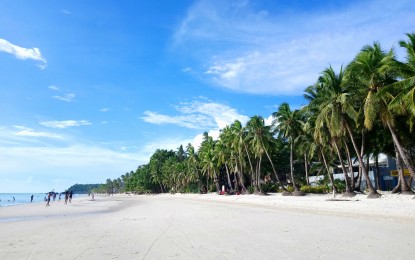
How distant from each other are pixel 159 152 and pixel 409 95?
4187 inches

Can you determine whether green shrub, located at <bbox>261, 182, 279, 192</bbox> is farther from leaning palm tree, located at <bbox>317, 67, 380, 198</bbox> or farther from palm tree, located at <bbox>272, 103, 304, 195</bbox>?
leaning palm tree, located at <bbox>317, 67, 380, 198</bbox>

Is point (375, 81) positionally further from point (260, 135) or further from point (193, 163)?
point (193, 163)

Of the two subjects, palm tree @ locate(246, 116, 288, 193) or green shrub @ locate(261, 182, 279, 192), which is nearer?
palm tree @ locate(246, 116, 288, 193)

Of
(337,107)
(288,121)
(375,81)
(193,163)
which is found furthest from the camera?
(193,163)

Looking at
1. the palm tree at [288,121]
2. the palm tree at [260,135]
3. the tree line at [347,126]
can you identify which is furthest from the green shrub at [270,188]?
the palm tree at [288,121]

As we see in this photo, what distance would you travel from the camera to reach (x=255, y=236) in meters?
10.9

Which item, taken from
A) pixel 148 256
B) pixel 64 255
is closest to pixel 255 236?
pixel 148 256

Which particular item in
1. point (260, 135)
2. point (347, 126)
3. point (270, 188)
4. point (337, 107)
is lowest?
point (270, 188)

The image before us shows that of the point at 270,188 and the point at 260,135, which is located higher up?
the point at 260,135

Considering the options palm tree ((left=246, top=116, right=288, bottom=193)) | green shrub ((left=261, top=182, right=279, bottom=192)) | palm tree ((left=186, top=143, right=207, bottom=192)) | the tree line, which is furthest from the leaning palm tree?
palm tree ((left=186, top=143, right=207, bottom=192))

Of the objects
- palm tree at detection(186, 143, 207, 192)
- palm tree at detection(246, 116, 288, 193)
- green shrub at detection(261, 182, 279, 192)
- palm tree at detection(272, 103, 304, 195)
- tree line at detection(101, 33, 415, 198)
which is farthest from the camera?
palm tree at detection(186, 143, 207, 192)

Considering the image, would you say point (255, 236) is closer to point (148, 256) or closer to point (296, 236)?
point (296, 236)

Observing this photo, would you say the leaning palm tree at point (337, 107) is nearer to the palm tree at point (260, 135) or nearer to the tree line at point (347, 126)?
the tree line at point (347, 126)

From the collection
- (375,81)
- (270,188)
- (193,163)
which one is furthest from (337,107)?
(193,163)
